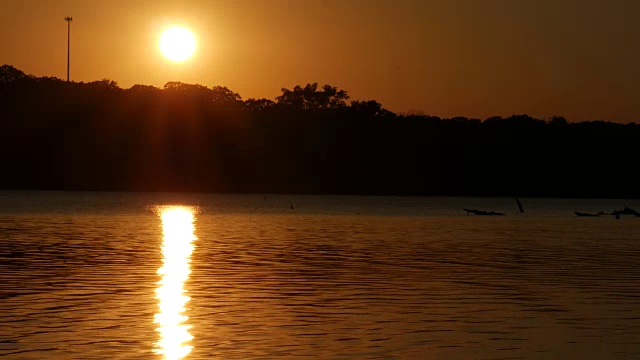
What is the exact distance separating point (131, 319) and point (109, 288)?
686cm

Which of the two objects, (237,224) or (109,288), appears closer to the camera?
(109,288)

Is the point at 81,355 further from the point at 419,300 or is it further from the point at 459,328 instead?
the point at 419,300

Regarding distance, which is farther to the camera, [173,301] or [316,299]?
[316,299]

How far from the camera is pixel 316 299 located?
100 feet

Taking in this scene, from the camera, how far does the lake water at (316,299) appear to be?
22.6m

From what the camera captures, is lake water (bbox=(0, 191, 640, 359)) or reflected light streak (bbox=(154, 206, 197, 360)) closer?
reflected light streak (bbox=(154, 206, 197, 360))

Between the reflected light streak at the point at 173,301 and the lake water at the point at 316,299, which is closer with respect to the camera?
the reflected light streak at the point at 173,301

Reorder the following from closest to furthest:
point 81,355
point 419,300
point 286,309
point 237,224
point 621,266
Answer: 1. point 81,355
2. point 286,309
3. point 419,300
4. point 621,266
5. point 237,224

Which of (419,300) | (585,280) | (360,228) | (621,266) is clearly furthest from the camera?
(360,228)

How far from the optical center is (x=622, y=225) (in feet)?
268

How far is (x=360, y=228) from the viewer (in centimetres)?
7544

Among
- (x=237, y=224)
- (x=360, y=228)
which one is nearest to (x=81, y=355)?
(x=360, y=228)

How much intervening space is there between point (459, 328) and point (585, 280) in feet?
42.0

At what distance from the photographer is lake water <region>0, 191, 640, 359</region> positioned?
2262cm
